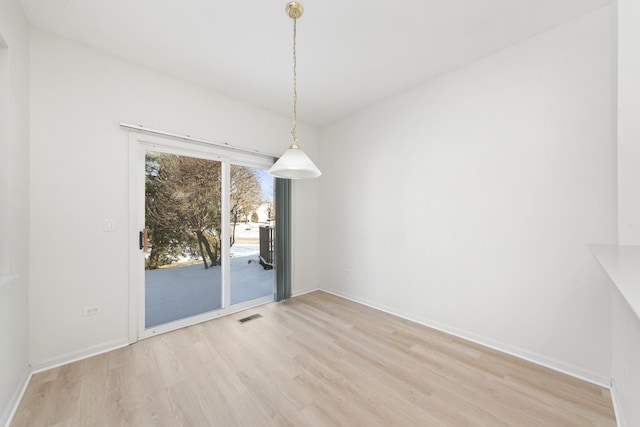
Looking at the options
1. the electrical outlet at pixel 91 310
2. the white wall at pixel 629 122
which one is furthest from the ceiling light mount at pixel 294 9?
the electrical outlet at pixel 91 310

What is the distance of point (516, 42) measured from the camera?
7.64 ft

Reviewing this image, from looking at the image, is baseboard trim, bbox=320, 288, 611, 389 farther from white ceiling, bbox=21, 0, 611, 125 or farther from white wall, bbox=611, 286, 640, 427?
white ceiling, bbox=21, 0, 611, 125

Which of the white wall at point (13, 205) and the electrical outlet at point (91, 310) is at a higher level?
the white wall at point (13, 205)

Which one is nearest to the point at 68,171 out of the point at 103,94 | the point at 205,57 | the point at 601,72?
the point at 103,94

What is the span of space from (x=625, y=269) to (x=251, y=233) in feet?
11.9

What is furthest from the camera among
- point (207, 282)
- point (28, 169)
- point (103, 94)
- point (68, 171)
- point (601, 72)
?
point (207, 282)

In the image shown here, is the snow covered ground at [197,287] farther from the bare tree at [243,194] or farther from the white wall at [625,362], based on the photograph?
the white wall at [625,362]

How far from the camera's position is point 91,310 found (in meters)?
2.38

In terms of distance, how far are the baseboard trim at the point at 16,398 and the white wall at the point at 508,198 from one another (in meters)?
3.52

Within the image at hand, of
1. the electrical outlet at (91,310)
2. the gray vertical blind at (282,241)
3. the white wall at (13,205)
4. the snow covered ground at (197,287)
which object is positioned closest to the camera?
the white wall at (13,205)

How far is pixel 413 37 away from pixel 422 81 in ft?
2.78

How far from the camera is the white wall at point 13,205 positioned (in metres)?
1.63

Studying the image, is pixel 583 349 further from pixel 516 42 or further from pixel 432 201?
pixel 516 42

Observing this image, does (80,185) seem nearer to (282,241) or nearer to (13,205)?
(13,205)
